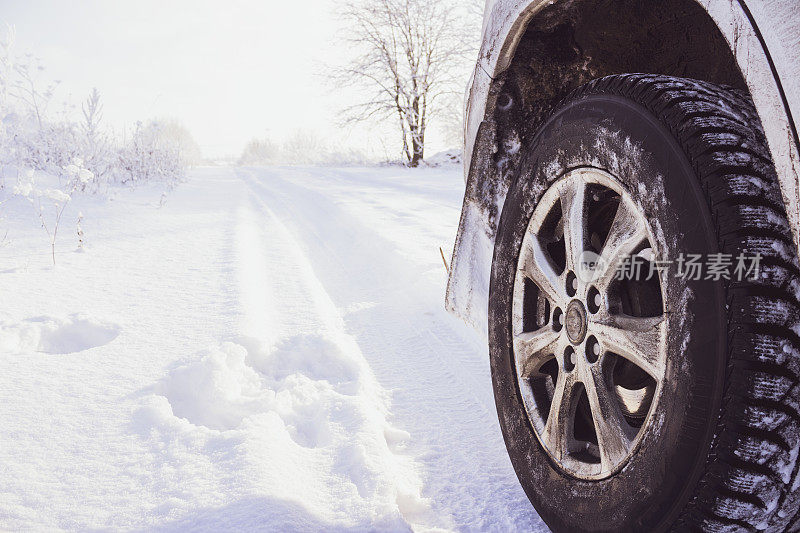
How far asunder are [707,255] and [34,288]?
11.7ft

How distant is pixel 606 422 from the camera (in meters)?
1.18

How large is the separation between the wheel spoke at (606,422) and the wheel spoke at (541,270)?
0.22 metres

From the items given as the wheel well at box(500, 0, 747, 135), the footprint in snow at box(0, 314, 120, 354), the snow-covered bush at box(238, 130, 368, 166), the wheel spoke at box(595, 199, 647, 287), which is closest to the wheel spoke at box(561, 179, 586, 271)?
the wheel spoke at box(595, 199, 647, 287)

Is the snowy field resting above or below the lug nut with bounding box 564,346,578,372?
below

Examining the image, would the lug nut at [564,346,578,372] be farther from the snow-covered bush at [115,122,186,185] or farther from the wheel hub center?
the snow-covered bush at [115,122,186,185]

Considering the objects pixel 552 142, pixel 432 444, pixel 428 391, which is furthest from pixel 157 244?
pixel 552 142

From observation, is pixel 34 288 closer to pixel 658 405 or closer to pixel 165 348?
pixel 165 348

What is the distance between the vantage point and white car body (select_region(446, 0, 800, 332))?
0.86m

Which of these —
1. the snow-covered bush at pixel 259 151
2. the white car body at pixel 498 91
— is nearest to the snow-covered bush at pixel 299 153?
the snow-covered bush at pixel 259 151

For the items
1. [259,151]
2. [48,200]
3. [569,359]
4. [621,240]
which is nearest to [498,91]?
[621,240]

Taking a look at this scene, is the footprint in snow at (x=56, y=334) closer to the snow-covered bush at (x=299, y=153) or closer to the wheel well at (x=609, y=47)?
the wheel well at (x=609, y=47)

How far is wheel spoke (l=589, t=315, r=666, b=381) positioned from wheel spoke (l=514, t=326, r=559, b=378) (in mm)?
182

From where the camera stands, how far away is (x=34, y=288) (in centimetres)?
316

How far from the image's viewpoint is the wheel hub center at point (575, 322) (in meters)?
1.28
